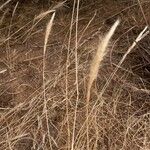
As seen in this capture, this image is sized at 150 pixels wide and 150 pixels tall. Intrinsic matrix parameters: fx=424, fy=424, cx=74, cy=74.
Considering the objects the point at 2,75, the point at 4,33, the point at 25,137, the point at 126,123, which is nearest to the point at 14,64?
the point at 2,75

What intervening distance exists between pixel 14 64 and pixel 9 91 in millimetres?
189

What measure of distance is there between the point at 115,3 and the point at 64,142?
0.97m

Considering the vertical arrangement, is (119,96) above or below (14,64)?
below

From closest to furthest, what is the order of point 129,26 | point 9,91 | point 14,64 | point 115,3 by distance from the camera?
point 9,91
point 14,64
point 129,26
point 115,3

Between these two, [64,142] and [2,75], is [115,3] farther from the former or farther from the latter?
[64,142]

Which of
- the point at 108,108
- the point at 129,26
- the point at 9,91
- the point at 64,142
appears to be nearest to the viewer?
the point at 64,142

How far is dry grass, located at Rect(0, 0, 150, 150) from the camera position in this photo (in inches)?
60.4

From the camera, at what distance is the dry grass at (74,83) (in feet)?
5.04

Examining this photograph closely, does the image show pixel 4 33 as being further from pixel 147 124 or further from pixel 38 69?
pixel 147 124

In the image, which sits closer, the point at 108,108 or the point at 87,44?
the point at 108,108

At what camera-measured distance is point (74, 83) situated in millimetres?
1771

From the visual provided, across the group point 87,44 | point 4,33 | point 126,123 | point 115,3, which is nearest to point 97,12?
point 115,3

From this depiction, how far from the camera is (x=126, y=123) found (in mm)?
1596

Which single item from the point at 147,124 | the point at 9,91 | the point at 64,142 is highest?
the point at 9,91
